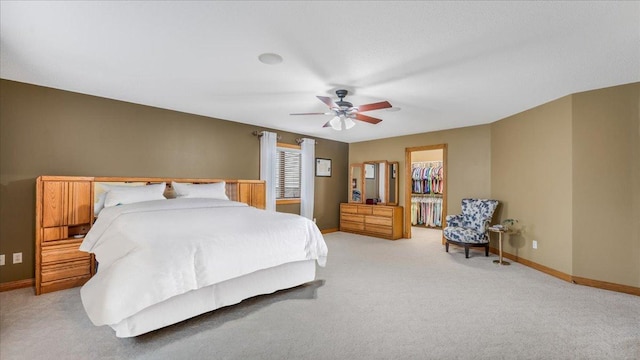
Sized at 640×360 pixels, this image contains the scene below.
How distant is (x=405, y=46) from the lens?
2400 millimetres

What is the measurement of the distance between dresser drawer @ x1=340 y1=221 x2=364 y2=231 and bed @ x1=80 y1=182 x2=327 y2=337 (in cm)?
349

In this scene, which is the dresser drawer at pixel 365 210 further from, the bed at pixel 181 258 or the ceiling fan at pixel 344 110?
the bed at pixel 181 258

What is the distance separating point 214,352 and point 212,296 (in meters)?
0.56

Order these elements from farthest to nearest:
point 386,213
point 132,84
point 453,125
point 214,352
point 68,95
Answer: point 386,213
point 453,125
point 68,95
point 132,84
point 214,352

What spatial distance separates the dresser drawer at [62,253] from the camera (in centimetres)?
314

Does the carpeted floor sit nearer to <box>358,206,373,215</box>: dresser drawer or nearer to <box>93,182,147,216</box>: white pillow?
<box>93,182,147,216</box>: white pillow

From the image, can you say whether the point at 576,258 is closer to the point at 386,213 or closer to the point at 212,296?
the point at 386,213

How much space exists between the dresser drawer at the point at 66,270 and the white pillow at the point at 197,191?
1.35 metres

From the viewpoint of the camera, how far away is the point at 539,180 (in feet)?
13.7

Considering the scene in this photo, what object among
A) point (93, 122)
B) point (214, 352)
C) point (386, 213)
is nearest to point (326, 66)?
point (214, 352)

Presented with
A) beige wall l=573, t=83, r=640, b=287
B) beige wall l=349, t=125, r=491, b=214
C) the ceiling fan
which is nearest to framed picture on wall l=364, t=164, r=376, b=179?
beige wall l=349, t=125, r=491, b=214

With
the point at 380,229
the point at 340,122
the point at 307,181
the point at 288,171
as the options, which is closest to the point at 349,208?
the point at 380,229

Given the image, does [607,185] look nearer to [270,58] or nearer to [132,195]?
[270,58]

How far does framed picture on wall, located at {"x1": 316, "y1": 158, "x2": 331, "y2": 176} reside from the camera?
689 centimetres
